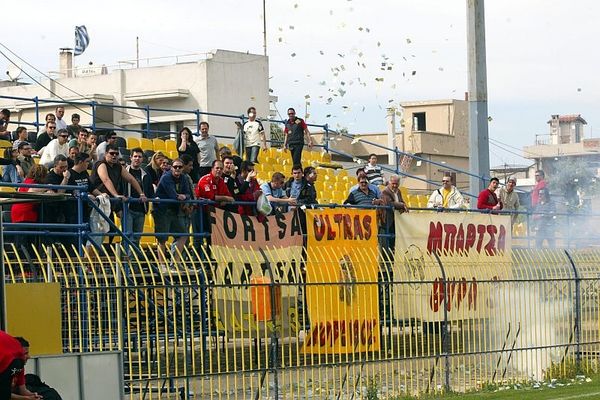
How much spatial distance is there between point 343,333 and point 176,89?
43.5 meters

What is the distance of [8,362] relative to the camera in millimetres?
9562

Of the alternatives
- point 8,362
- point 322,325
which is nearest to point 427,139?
point 322,325

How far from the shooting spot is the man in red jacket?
9.52 m

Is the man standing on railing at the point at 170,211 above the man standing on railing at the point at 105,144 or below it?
below

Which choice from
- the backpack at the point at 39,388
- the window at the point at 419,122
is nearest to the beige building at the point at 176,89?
the window at the point at 419,122

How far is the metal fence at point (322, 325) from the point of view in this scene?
1337 cm

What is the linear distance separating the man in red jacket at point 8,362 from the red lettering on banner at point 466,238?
10.7 metres

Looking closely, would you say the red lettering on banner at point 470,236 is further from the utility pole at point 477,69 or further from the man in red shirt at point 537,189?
the man in red shirt at point 537,189

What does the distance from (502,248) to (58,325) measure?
1064 centimetres

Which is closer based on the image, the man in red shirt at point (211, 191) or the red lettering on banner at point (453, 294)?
the red lettering on banner at point (453, 294)

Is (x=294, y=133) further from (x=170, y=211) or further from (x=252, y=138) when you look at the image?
(x=170, y=211)

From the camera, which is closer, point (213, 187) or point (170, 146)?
point (213, 187)

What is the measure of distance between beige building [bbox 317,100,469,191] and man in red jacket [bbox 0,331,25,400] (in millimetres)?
59027

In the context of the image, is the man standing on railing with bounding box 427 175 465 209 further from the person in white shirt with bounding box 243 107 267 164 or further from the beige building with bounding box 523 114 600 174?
the beige building with bounding box 523 114 600 174
